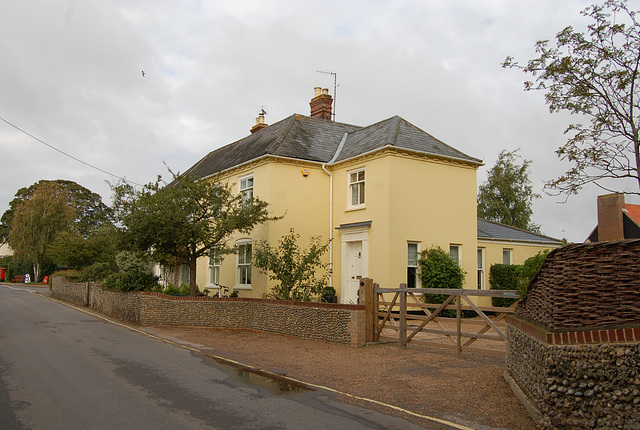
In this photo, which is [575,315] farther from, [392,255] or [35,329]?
[35,329]

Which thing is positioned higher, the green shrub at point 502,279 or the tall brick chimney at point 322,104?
the tall brick chimney at point 322,104

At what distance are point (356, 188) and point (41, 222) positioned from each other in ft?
121

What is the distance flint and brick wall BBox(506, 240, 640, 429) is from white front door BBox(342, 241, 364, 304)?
14.2 meters

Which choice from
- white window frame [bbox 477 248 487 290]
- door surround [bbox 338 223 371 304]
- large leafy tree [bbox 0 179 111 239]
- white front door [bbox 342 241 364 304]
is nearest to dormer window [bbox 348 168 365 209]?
door surround [bbox 338 223 371 304]

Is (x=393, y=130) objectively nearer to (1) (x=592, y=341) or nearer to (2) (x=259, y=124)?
(2) (x=259, y=124)

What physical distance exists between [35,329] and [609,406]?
1589 centimetres

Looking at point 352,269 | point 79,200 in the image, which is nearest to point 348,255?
point 352,269

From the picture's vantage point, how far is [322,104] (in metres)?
26.7

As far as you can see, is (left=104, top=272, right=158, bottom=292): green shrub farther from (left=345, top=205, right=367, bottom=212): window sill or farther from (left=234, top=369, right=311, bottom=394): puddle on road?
(left=234, top=369, right=311, bottom=394): puddle on road

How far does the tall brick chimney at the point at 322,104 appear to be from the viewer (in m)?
26.7

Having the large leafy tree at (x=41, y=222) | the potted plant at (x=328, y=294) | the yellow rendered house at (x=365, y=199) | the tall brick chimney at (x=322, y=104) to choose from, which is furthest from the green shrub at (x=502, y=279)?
the large leafy tree at (x=41, y=222)

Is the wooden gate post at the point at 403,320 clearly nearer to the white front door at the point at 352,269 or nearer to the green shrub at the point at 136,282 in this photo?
the white front door at the point at 352,269

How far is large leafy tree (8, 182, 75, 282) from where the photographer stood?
155 ft

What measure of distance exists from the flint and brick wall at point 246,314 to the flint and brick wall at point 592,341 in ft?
23.3
